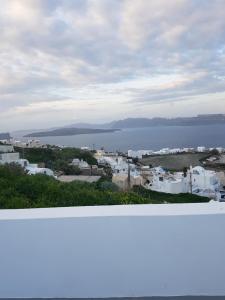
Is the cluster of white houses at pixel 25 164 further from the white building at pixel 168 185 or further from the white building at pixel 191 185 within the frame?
the white building at pixel 191 185

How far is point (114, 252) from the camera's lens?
2127 millimetres

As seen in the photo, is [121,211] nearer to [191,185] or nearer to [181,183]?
[181,183]

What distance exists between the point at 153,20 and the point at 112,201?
706cm

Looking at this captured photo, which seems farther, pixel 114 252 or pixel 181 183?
pixel 181 183

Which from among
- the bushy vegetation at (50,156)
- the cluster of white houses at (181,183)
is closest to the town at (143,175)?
the cluster of white houses at (181,183)

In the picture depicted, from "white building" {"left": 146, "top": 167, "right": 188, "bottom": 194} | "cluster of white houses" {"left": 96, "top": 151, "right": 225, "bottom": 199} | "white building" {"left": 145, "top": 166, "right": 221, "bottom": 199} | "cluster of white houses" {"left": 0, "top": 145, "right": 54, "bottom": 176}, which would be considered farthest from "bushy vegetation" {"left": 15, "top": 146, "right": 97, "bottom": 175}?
"white building" {"left": 145, "top": 166, "right": 221, "bottom": 199}

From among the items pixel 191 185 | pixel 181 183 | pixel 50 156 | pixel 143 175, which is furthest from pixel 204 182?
pixel 50 156

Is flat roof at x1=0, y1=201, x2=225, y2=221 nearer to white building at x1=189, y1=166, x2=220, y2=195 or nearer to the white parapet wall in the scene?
the white parapet wall

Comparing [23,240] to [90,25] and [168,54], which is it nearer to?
[90,25]

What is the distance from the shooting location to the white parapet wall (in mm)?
2074

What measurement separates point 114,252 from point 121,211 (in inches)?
8.4

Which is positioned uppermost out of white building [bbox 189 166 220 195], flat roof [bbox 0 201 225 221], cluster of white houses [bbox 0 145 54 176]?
flat roof [bbox 0 201 225 221]

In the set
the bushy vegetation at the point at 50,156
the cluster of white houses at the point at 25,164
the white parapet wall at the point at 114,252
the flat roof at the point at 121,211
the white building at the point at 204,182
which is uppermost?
the flat roof at the point at 121,211

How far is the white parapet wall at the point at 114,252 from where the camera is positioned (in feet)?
6.81
